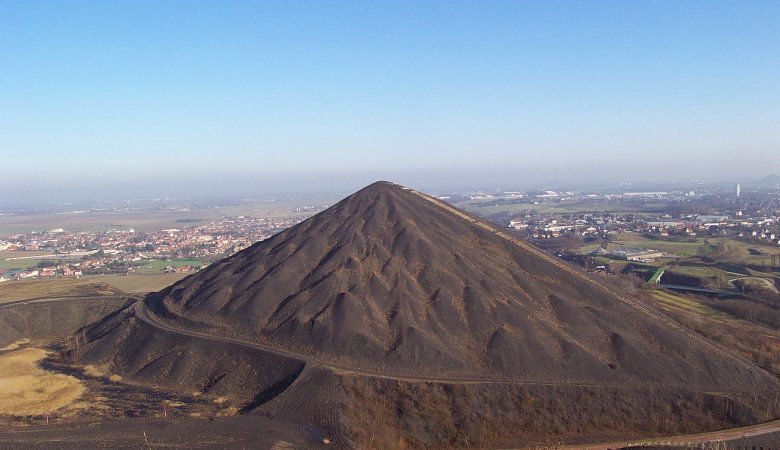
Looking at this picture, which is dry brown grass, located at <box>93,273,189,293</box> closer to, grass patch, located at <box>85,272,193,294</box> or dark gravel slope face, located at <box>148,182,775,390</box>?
grass patch, located at <box>85,272,193,294</box>

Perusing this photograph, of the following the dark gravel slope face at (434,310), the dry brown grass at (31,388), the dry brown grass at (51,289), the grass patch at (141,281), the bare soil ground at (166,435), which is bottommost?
the grass patch at (141,281)

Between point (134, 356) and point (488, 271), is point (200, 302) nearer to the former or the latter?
point (134, 356)

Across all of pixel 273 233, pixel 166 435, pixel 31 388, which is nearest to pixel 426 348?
pixel 166 435

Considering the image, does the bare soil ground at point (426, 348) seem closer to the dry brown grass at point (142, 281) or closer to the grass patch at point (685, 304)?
the grass patch at point (685, 304)

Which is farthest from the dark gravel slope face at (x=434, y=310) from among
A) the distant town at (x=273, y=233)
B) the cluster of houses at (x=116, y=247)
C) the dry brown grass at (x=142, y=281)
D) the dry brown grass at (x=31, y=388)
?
the cluster of houses at (x=116, y=247)

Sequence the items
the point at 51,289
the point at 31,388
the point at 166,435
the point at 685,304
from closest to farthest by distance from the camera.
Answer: the point at 166,435
the point at 31,388
the point at 685,304
the point at 51,289

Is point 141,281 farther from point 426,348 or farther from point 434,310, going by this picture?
point 426,348

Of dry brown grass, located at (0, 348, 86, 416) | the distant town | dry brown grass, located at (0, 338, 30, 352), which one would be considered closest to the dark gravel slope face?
dry brown grass, located at (0, 348, 86, 416)

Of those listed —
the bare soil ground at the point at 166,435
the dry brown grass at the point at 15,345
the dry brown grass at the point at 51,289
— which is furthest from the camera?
the dry brown grass at the point at 51,289
